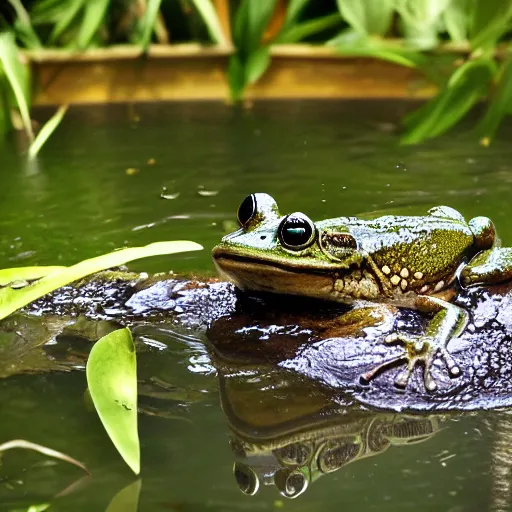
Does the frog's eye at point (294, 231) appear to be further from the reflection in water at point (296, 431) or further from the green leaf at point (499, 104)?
the green leaf at point (499, 104)

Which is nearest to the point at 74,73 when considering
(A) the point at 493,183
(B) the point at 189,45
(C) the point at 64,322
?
(B) the point at 189,45

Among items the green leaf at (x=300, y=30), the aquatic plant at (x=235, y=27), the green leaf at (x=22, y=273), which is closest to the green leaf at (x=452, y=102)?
the green leaf at (x=22, y=273)

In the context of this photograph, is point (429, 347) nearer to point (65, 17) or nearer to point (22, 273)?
point (22, 273)

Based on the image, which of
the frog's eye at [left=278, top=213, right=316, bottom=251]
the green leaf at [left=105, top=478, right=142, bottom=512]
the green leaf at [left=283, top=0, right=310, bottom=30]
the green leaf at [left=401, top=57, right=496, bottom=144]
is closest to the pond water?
the green leaf at [left=105, top=478, right=142, bottom=512]

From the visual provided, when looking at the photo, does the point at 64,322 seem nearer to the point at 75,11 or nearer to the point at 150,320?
the point at 150,320

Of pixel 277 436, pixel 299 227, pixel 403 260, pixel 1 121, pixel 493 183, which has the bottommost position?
pixel 493 183

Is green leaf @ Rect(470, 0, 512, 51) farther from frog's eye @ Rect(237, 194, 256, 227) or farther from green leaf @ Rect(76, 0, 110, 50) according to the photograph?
green leaf @ Rect(76, 0, 110, 50)
